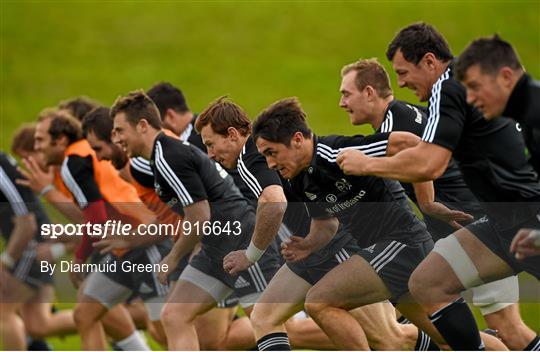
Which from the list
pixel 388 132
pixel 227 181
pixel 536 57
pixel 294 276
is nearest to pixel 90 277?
pixel 227 181

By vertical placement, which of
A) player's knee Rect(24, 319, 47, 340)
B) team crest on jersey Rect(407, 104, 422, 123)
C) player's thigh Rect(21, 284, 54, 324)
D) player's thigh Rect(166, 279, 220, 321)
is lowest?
player's knee Rect(24, 319, 47, 340)

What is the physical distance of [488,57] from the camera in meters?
5.26

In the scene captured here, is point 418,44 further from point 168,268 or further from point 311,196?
point 168,268

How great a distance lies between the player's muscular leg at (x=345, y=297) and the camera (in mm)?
6363

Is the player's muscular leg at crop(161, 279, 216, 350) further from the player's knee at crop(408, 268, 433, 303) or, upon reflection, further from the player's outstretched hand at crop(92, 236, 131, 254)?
the player's knee at crop(408, 268, 433, 303)

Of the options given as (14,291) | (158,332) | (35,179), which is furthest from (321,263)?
(14,291)

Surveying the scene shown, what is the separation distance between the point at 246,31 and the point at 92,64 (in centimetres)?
332

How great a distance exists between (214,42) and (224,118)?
18.1m

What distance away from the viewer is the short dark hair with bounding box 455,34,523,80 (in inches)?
207

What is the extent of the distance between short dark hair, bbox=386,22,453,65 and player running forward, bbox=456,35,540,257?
92 cm

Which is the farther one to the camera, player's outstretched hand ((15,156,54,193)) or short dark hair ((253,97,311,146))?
player's outstretched hand ((15,156,54,193))

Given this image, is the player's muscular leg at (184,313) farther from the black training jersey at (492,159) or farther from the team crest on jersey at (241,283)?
the black training jersey at (492,159)

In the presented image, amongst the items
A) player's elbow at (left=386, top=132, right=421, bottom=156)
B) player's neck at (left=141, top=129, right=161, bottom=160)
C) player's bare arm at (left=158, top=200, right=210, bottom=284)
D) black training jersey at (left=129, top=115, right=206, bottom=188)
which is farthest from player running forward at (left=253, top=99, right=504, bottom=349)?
black training jersey at (left=129, top=115, right=206, bottom=188)

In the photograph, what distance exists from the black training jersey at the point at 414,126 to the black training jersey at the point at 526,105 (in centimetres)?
123
